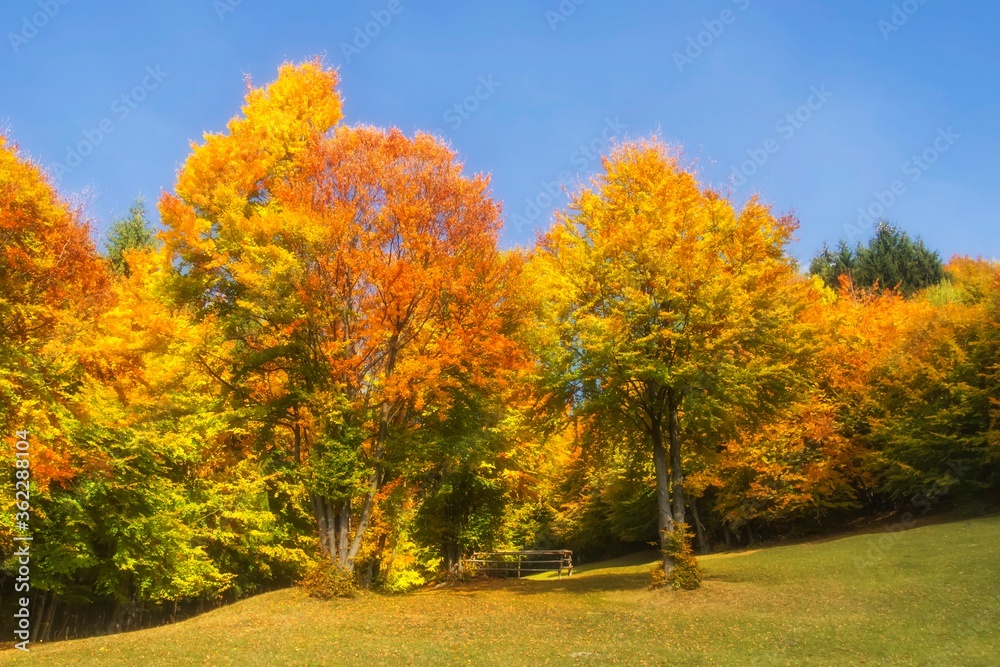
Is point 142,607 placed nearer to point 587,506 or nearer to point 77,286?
point 77,286

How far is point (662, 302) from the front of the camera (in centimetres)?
1719

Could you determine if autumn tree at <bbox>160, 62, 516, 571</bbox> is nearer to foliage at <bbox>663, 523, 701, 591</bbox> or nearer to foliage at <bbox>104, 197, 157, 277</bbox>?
foliage at <bbox>663, 523, 701, 591</bbox>

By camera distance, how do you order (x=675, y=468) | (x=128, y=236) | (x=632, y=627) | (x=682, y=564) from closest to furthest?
(x=632, y=627), (x=682, y=564), (x=675, y=468), (x=128, y=236)

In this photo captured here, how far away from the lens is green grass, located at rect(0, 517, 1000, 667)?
9664mm

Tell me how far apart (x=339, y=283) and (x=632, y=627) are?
10868mm

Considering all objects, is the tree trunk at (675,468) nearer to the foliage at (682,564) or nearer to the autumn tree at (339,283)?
the foliage at (682,564)

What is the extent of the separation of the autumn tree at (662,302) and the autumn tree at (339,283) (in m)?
2.15

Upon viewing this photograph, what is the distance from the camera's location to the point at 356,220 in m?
17.8

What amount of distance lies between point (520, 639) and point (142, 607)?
2142 centimetres

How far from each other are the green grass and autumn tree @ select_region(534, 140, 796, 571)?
356 centimetres

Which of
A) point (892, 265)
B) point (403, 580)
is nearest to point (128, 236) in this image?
point (403, 580)

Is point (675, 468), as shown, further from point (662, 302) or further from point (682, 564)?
point (662, 302)

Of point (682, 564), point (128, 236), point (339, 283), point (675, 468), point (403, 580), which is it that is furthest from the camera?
point (128, 236)

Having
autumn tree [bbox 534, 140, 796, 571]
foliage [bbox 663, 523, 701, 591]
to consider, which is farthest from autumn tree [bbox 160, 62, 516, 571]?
foliage [bbox 663, 523, 701, 591]
